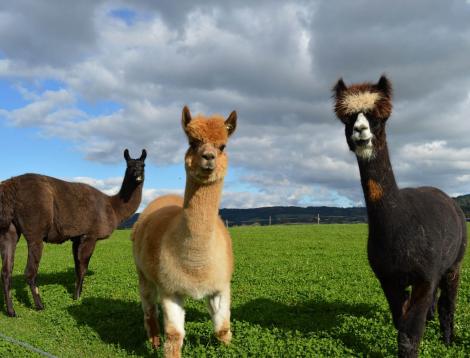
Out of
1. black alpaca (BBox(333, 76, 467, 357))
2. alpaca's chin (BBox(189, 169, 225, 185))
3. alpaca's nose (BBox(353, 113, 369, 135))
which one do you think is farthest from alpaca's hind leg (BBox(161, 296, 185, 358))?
alpaca's nose (BBox(353, 113, 369, 135))

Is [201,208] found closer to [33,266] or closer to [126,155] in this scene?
[33,266]

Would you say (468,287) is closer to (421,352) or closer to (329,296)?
(329,296)

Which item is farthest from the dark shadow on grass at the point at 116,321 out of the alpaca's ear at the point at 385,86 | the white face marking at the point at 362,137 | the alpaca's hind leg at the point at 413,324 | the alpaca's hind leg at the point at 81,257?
the alpaca's ear at the point at 385,86

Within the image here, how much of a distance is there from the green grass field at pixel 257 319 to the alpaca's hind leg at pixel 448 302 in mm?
152

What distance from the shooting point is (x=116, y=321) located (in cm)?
759

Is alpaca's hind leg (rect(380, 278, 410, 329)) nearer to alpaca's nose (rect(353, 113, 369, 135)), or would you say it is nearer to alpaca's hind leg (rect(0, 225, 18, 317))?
alpaca's nose (rect(353, 113, 369, 135))

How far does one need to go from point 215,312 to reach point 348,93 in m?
2.99

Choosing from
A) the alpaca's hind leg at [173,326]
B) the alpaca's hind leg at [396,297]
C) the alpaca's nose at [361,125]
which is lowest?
the alpaca's hind leg at [173,326]

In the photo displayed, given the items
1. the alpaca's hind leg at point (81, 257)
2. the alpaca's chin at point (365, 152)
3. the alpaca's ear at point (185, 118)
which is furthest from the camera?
the alpaca's hind leg at point (81, 257)

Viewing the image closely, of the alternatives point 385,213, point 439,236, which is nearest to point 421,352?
point 439,236

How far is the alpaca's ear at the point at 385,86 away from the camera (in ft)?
14.8

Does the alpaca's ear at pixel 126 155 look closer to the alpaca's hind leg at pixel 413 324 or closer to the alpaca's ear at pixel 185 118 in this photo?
the alpaca's ear at pixel 185 118

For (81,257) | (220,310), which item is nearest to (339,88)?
(220,310)

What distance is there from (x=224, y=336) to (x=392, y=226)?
8.17ft
